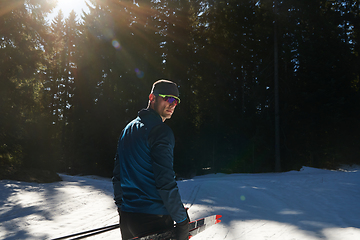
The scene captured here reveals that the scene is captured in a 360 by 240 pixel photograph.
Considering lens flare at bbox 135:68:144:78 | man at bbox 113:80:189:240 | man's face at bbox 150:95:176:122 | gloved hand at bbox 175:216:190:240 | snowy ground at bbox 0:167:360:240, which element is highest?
lens flare at bbox 135:68:144:78

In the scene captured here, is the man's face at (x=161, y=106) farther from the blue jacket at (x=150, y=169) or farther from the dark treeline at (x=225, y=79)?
the dark treeline at (x=225, y=79)

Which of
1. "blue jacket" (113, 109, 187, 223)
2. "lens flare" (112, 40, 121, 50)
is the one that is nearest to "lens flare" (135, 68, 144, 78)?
"lens flare" (112, 40, 121, 50)

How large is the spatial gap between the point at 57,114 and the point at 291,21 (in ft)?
94.2

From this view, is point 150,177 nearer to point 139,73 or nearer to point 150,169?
point 150,169

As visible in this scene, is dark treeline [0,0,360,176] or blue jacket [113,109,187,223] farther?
dark treeline [0,0,360,176]

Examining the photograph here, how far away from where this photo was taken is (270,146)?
25.5 m

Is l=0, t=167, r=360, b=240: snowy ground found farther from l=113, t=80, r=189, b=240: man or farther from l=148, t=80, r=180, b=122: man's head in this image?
l=148, t=80, r=180, b=122: man's head

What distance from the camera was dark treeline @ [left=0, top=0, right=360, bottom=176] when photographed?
25.3 meters

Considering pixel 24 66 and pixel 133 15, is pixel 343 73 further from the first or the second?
pixel 24 66

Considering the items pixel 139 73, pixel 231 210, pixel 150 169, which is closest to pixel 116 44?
pixel 139 73

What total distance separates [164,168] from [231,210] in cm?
573

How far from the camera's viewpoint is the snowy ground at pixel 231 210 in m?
5.32

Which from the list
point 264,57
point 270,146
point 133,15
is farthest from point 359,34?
point 133,15

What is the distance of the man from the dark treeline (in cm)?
2296
